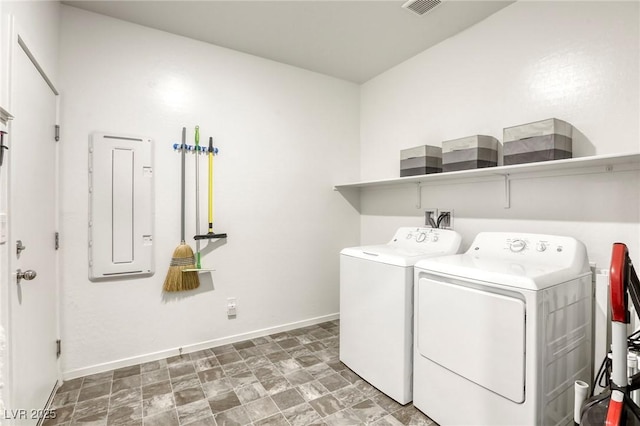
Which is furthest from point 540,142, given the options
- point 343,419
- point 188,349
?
point 188,349

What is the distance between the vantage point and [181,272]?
99.0 inches

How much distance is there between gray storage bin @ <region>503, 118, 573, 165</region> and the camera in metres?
1.75

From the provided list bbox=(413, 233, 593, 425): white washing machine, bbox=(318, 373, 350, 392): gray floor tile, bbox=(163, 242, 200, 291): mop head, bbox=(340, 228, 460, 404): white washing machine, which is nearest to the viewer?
bbox=(413, 233, 593, 425): white washing machine

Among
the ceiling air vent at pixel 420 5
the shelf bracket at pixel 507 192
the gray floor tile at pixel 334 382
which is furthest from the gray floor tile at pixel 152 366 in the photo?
the ceiling air vent at pixel 420 5

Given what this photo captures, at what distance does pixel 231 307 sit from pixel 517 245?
2296mm

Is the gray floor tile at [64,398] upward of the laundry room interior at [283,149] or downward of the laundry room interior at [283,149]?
downward

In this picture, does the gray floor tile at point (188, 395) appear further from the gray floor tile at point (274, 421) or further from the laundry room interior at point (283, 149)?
the gray floor tile at point (274, 421)

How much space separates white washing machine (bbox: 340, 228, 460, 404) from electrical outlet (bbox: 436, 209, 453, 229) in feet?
0.73

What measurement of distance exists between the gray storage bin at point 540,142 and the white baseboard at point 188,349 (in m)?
2.34

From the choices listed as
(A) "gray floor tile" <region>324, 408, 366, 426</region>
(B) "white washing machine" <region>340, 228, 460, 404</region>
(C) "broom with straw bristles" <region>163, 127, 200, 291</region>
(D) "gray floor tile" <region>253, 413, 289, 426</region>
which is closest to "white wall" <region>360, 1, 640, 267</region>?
(B) "white washing machine" <region>340, 228, 460, 404</region>

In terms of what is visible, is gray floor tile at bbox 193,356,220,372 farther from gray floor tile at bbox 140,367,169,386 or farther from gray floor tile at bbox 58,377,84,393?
gray floor tile at bbox 58,377,84,393

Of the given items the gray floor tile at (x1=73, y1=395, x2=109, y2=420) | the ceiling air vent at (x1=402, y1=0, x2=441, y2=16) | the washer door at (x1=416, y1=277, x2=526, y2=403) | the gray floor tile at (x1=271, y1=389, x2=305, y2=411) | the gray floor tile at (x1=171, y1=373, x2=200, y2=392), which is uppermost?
the ceiling air vent at (x1=402, y1=0, x2=441, y2=16)

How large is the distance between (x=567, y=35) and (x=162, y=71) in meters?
2.85

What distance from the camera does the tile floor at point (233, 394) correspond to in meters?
1.81
